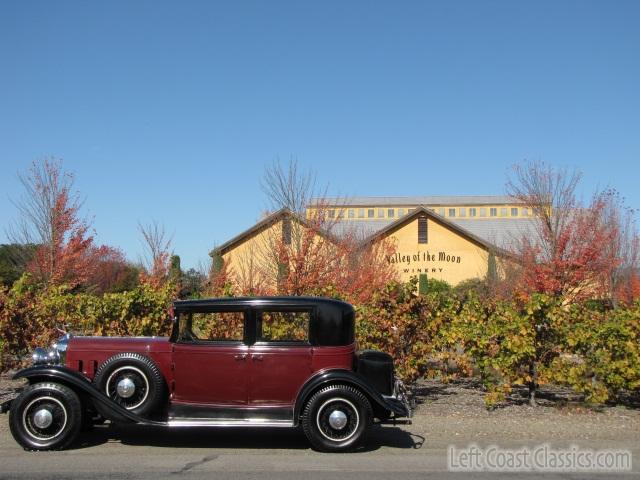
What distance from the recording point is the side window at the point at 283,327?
7.46m

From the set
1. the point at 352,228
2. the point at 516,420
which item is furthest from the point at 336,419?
the point at 352,228

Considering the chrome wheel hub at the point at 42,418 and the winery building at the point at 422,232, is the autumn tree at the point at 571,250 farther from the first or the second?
the chrome wheel hub at the point at 42,418

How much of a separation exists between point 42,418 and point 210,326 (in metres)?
2.12

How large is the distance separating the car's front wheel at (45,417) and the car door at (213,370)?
114cm

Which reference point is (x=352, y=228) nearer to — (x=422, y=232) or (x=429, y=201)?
(x=422, y=232)

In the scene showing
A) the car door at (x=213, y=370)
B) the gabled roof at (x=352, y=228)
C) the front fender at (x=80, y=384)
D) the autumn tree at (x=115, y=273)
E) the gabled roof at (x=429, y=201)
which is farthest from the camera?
the gabled roof at (x=429, y=201)

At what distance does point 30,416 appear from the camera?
23.0ft

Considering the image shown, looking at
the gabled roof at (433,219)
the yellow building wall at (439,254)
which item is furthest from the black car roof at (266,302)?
the yellow building wall at (439,254)

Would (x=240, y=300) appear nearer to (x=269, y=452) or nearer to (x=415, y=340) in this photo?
(x=269, y=452)

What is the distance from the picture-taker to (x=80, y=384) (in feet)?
22.9

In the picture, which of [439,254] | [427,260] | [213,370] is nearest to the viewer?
[213,370]

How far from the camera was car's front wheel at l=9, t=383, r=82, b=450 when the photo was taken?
22.9 ft

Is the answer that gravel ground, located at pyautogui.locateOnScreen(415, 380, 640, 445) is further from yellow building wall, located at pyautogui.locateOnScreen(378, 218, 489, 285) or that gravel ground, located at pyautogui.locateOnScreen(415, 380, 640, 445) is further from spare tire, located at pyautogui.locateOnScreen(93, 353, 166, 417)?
yellow building wall, located at pyautogui.locateOnScreen(378, 218, 489, 285)

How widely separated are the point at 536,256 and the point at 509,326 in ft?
33.8
